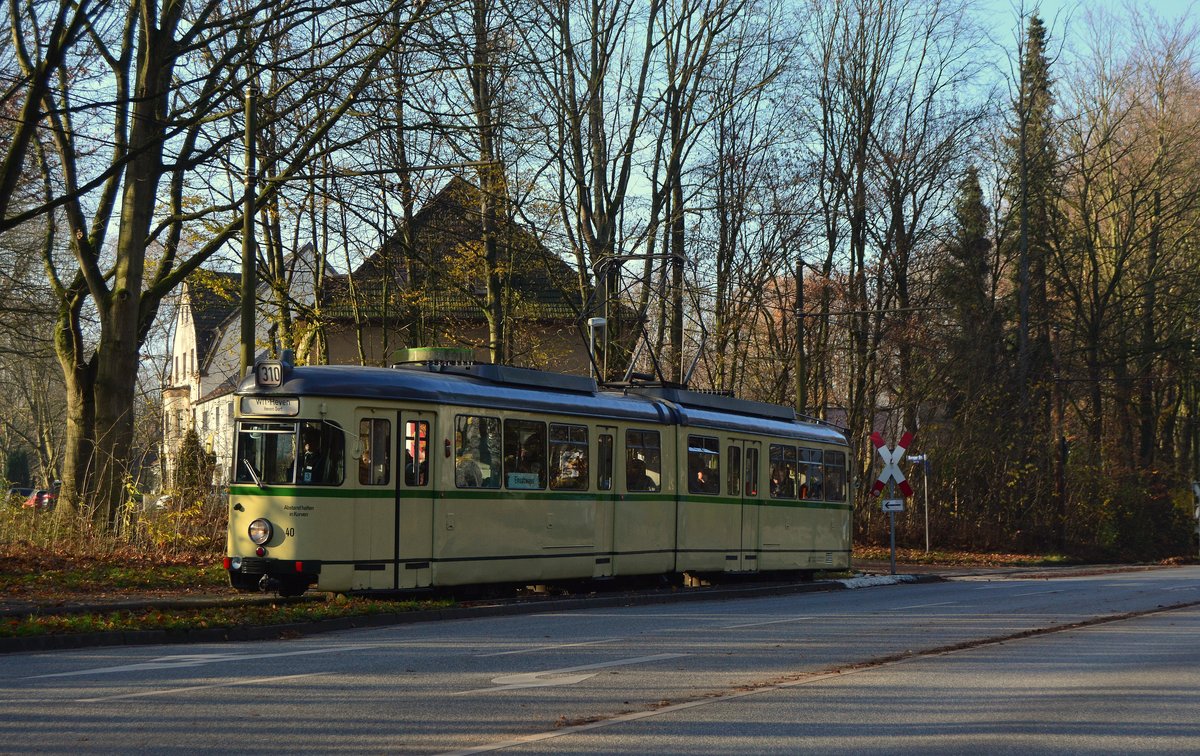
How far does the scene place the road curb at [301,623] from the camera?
12102mm

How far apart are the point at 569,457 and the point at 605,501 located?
104 cm

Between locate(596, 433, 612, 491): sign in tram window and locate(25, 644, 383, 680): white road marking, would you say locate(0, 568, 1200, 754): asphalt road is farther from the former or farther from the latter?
locate(596, 433, 612, 491): sign in tram window

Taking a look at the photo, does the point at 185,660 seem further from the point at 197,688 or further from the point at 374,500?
Result: the point at 374,500

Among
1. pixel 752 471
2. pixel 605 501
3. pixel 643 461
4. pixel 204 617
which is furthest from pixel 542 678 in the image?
pixel 752 471

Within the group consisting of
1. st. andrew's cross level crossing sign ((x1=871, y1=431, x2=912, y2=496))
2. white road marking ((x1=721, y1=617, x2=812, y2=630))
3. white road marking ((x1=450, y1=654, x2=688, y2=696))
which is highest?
st. andrew's cross level crossing sign ((x1=871, y1=431, x2=912, y2=496))

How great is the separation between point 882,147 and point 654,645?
30972mm

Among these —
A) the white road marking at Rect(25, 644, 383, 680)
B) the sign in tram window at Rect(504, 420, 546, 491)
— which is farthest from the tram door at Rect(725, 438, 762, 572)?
the white road marking at Rect(25, 644, 383, 680)

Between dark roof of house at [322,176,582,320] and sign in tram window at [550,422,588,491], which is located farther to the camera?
dark roof of house at [322,176,582,320]

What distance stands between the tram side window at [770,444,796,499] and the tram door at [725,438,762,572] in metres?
0.57

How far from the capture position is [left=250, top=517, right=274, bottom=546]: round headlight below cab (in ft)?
52.5

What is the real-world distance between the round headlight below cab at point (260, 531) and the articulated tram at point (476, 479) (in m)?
0.02

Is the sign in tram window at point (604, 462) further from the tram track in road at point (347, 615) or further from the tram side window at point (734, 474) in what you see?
the tram side window at point (734, 474)

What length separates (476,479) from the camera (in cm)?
1759

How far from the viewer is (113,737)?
24.3ft
